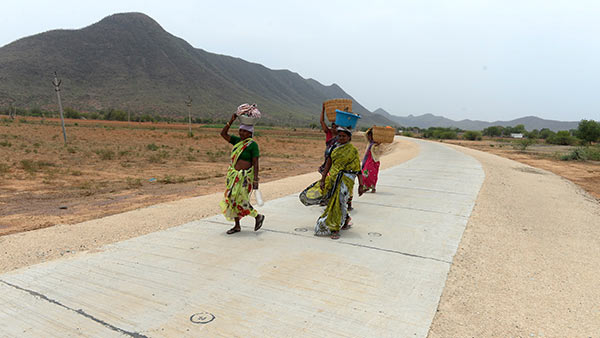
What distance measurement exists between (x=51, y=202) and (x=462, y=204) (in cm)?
957

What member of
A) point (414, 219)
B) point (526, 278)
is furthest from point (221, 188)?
point (526, 278)

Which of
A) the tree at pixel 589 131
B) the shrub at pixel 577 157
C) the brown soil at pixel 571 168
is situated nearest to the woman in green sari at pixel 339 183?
the brown soil at pixel 571 168

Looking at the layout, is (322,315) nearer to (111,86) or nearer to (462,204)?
(462,204)

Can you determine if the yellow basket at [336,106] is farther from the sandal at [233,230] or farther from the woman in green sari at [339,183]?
the sandal at [233,230]

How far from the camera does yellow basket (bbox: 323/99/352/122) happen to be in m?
6.24

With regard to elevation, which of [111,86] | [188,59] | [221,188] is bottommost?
[221,188]

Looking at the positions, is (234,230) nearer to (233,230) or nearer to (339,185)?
(233,230)

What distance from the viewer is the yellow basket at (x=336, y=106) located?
6242mm

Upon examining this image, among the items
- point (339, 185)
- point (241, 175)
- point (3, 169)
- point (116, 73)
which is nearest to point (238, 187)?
point (241, 175)

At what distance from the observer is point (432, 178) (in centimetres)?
1110

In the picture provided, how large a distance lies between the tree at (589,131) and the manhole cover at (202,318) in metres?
67.1

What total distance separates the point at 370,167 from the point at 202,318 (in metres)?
6.21

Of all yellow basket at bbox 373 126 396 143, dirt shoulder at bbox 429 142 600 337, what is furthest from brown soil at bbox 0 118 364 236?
dirt shoulder at bbox 429 142 600 337

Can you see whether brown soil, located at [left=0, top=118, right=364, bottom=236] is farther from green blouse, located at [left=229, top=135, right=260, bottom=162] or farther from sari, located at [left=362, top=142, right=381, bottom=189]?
sari, located at [left=362, top=142, right=381, bottom=189]
